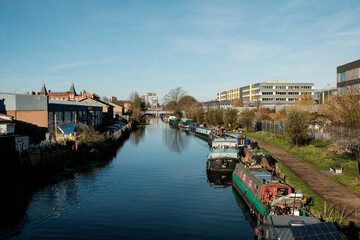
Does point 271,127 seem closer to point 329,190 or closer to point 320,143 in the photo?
point 320,143

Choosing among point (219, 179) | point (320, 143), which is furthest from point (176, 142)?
point (219, 179)

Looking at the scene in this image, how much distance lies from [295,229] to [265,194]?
6.23 metres

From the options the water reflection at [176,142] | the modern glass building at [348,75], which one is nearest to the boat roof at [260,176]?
the water reflection at [176,142]

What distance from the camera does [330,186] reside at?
69.3 feet

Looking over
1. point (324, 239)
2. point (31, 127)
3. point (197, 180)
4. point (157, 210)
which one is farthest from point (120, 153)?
point (324, 239)

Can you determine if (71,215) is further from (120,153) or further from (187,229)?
(120,153)

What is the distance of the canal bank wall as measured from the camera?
2400 cm

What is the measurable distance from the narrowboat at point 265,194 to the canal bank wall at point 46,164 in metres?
17.0

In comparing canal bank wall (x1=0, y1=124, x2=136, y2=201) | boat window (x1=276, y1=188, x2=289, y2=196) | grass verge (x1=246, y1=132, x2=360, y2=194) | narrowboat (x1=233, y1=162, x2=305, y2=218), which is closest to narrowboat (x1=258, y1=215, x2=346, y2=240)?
narrowboat (x1=233, y1=162, x2=305, y2=218)

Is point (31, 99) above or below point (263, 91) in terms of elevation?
below

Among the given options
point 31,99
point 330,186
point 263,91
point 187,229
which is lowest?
point 187,229

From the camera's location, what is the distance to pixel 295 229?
39.4ft

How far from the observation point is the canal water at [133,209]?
17.4m

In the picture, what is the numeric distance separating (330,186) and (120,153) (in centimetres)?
3242
